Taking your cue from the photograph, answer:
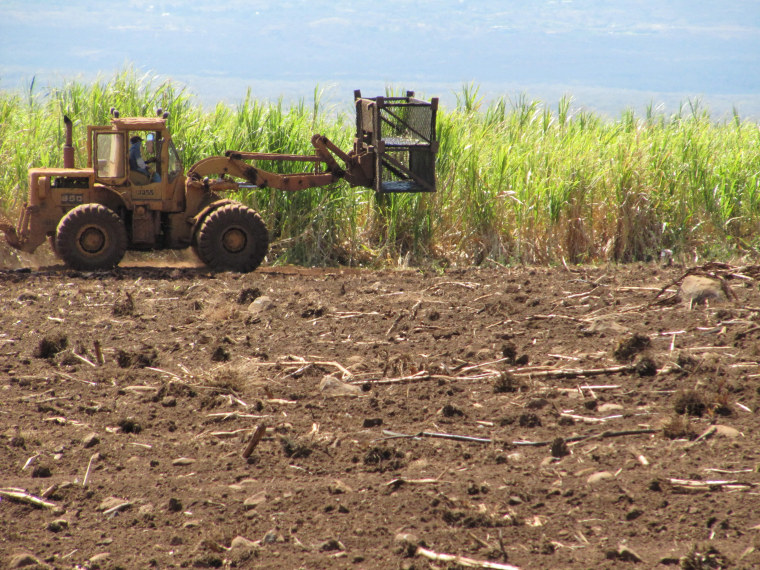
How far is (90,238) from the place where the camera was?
857 cm

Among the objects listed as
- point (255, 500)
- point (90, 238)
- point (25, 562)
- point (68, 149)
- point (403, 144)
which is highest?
point (403, 144)

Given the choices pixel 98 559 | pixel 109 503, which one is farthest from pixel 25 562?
pixel 109 503

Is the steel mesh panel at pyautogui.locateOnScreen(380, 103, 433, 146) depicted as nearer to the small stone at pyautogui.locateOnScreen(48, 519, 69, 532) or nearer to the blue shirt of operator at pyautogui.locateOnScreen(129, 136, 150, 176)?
the blue shirt of operator at pyautogui.locateOnScreen(129, 136, 150, 176)

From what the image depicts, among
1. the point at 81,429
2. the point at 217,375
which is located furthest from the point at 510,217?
the point at 81,429

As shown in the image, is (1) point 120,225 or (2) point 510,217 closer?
(1) point 120,225

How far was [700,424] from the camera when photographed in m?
3.72

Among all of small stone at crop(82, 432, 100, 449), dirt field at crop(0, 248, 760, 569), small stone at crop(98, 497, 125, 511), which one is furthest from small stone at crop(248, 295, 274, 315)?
small stone at crop(98, 497, 125, 511)

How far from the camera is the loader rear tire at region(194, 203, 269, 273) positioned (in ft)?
28.6

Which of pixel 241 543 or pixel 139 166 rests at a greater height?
pixel 139 166

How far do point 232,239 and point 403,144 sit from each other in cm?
214

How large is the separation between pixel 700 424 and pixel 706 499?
75cm

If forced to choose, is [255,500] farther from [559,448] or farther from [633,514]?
[633,514]

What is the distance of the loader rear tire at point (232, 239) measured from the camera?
343 inches

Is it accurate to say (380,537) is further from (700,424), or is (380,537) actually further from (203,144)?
(203,144)
